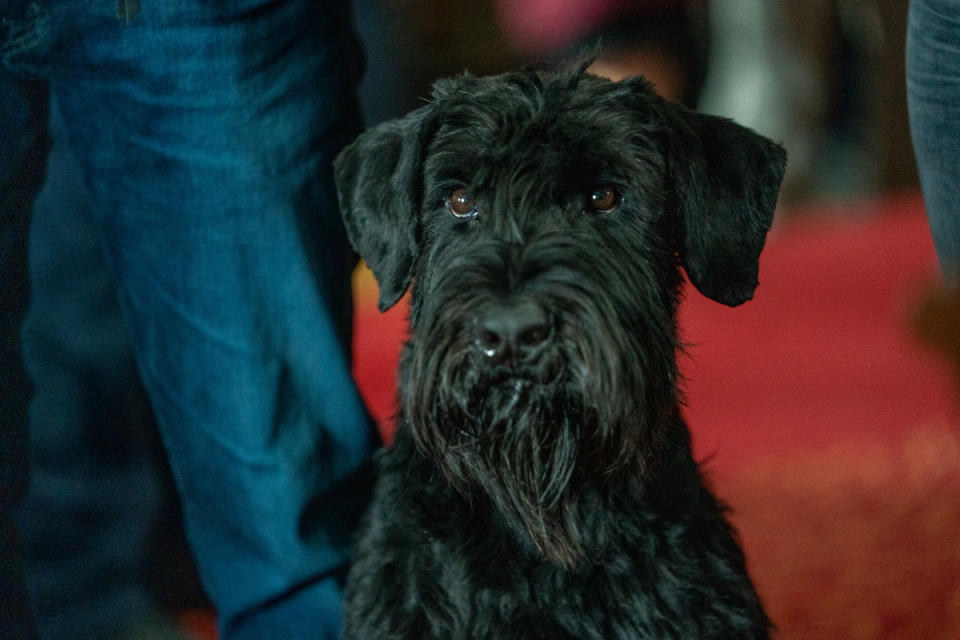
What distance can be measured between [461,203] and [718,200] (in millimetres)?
464

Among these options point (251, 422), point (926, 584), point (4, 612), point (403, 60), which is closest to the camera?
point (4, 612)

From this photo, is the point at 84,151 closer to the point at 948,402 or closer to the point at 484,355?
the point at 484,355

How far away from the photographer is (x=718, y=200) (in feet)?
4.99

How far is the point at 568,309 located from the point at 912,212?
4.44 m

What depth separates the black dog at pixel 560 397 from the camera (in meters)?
1.40

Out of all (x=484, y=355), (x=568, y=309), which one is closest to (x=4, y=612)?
(x=484, y=355)

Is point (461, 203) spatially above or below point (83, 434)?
above

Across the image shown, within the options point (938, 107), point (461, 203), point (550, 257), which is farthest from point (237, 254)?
point (938, 107)

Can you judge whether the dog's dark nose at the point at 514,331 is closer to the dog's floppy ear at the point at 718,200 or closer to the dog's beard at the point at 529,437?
the dog's beard at the point at 529,437

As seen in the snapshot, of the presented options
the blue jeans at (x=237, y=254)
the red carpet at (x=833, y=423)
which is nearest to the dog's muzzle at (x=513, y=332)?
the red carpet at (x=833, y=423)

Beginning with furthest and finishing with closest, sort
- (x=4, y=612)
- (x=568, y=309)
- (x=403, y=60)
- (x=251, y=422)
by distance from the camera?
1. (x=403, y=60)
2. (x=251, y=422)
3. (x=4, y=612)
4. (x=568, y=309)

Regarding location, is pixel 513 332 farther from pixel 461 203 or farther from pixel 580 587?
pixel 580 587

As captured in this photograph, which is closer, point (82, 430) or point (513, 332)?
point (513, 332)

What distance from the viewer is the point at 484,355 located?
4.24 feet
